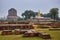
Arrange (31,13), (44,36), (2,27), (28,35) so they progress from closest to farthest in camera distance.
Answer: (44,36) < (28,35) < (2,27) < (31,13)

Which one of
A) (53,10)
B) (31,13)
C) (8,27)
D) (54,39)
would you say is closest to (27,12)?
(31,13)

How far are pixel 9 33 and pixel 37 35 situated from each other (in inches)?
81.5

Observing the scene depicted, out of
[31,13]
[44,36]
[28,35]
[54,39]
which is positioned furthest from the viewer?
[31,13]

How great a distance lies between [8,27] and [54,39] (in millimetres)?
8406

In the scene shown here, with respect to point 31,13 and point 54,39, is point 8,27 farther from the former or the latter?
point 31,13

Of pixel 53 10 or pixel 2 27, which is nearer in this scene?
pixel 2 27

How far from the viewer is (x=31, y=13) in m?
50.8

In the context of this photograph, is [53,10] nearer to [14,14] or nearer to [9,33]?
[14,14]

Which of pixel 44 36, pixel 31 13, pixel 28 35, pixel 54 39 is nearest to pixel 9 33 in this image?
pixel 28 35

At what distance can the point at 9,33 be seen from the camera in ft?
35.8

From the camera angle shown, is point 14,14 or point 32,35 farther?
point 14,14

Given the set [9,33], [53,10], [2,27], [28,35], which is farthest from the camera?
[53,10]

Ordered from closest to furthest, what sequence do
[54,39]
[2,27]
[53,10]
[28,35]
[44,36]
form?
[54,39] → [44,36] → [28,35] → [2,27] → [53,10]

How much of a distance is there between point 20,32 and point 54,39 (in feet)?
12.1
